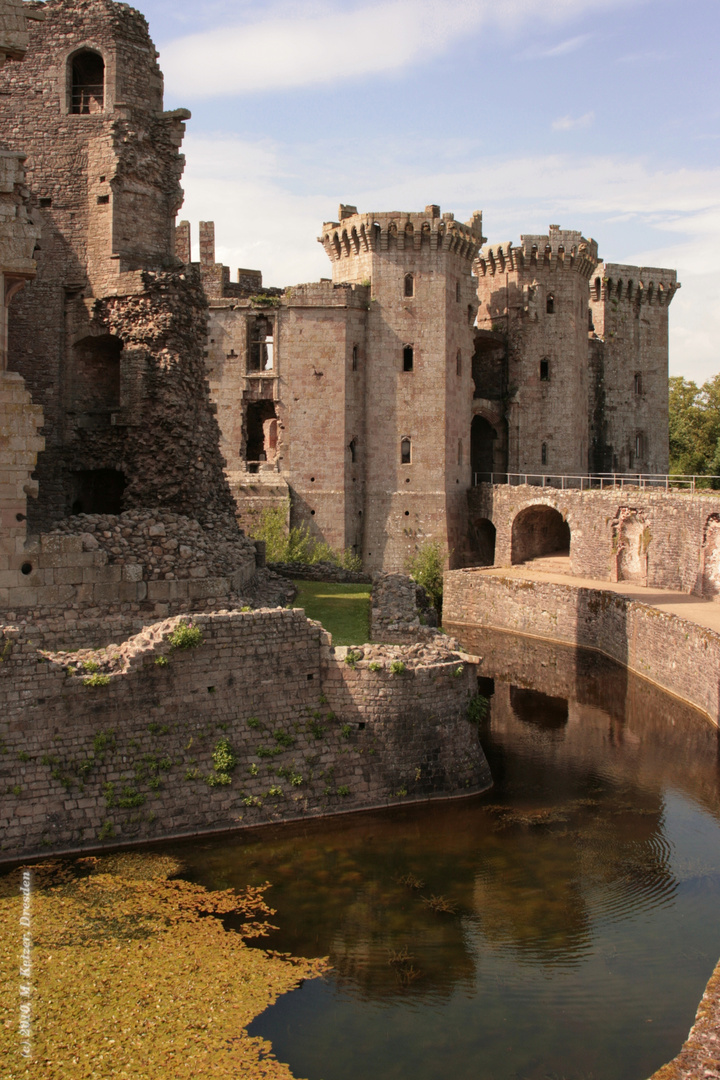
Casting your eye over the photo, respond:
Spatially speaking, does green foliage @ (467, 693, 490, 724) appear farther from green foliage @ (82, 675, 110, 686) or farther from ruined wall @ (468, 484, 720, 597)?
ruined wall @ (468, 484, 720, 597)

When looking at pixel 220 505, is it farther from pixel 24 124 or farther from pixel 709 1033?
pixel 709 1033

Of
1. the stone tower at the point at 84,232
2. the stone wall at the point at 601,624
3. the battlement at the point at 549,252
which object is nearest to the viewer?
the stone tower at the point at 84,232

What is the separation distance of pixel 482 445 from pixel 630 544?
12.9m

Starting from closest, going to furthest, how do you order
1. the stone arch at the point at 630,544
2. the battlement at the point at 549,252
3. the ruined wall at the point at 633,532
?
the ruined wall at the point at 633,532 < the stone arch at the point at 630,544 < the battlement at the point at 549,252

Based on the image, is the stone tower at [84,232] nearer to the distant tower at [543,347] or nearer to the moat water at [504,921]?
the moat water at [504,921]

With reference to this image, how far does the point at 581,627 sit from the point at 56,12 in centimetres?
1853

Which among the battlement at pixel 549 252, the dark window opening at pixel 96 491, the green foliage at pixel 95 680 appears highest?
the battlement at pixel 549 252

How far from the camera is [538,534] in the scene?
3672 cm

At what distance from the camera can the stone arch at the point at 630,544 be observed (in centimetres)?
2927

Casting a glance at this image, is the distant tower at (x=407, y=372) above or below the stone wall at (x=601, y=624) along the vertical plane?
above

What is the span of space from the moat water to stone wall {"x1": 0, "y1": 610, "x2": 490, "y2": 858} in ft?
1.51

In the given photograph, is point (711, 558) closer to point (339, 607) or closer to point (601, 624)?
point (601, 624)

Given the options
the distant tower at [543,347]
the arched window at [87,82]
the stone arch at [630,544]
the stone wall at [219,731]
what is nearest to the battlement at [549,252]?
the distant tower at [543,347]

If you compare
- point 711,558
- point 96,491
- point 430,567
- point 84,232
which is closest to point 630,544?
point 711,558
